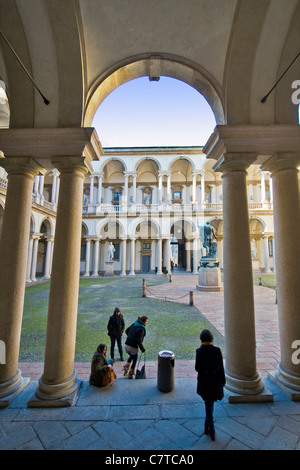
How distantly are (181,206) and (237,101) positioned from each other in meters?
23.6

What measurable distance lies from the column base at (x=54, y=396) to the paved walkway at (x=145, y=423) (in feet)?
Result: 0.24

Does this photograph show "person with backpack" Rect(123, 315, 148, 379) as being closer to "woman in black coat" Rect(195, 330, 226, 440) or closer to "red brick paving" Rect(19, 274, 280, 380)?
"red brick paving" Rect(19, 274, 280, 380)

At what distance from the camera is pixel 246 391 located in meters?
2.98

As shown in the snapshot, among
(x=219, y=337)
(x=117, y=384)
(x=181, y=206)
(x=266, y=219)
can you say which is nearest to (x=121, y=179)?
(x=181, y=206)

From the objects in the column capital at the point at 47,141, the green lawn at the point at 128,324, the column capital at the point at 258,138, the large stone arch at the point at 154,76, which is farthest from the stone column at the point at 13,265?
the column capital at the point at 258,138

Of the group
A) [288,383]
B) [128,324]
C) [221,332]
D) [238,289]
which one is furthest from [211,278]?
[238,289]

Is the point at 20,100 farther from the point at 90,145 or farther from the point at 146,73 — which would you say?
the point at 146,73

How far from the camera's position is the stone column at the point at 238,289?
307 centimetres

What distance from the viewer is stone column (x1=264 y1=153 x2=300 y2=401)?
3.18 meters

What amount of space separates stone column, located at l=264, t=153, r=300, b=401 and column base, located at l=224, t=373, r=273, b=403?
36cm

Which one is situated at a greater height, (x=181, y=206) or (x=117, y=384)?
(x=181, y=206)

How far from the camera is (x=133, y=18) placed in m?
3.32

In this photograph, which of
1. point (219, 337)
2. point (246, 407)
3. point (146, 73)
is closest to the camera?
point (246, 407)

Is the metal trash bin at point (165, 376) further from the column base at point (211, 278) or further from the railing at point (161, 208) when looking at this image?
the railing at point (161, 208)
